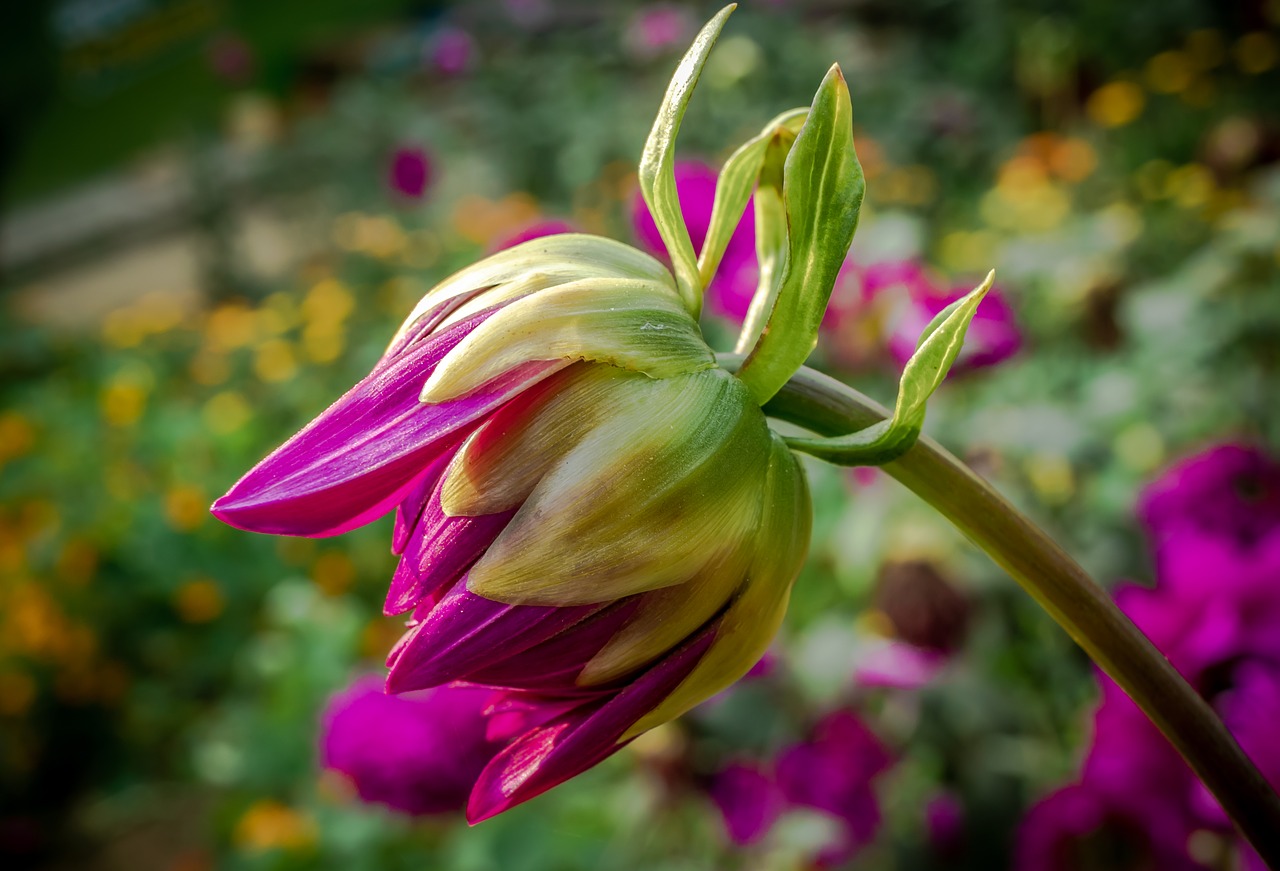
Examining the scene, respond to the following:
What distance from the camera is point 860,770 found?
0.92 metres

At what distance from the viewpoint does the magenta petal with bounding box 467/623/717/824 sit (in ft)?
0.91

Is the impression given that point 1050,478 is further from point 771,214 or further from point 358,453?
point 358,453

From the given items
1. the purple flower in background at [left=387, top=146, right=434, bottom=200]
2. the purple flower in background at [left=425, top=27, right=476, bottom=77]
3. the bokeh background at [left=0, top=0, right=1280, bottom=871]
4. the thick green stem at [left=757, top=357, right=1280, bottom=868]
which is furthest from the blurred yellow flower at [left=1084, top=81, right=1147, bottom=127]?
the thick green stem at [left=757, top=357, right=1280, bottom=868]

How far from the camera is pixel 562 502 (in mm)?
270

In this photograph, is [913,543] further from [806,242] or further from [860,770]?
[806,242]

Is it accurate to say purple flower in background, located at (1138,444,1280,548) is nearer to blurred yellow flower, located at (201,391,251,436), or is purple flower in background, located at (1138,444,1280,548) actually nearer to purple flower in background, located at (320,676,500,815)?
purple flower in background, located at (320,676,500,815)

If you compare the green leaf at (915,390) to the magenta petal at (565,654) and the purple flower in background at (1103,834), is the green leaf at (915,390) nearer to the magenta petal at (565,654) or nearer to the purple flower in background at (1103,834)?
the magenta petal at (565,654)

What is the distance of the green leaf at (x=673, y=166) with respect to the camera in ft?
0.93

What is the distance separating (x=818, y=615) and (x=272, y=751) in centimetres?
78

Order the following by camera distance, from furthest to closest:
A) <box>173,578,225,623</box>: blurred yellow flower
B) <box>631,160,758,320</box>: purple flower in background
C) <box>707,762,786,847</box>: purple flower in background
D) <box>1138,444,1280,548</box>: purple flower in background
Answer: <box>173,578,225,623</box>: blurred yellow flower < <box>631,160,758,320</box>: purple flower in background < <box>707,762,786,847</box>: purple flower in background < <box>1138,444,1280,548</box>: purple flower in background

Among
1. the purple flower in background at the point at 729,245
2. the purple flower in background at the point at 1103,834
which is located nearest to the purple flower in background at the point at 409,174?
the purple flower in background at the point at 729,245

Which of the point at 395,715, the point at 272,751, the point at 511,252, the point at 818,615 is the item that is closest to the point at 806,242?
the point at 511,252

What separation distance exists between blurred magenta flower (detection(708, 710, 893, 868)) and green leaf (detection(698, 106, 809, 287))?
26.7 inches

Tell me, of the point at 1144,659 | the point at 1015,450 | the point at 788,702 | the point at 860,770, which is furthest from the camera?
the point at 1015,450
